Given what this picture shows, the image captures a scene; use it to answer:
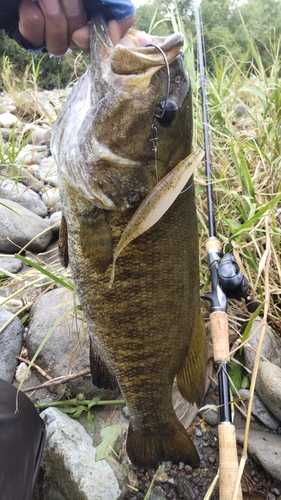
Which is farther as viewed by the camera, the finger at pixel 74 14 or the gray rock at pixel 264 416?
the gray rock at pixel 264 416

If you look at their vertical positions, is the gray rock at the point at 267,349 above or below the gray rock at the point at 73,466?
above

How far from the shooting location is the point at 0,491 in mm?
1611

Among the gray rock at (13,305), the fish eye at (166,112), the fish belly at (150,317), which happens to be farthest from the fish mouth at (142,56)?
the gray rock at (13,305)

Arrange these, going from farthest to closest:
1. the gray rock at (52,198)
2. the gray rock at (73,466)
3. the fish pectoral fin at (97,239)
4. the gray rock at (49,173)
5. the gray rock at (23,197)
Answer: the gray rock at (49,173), the gray rock at (52,198), the gray rock at (23,197), the gray rock at (73,466), the fish pectoral fin at (97,239)

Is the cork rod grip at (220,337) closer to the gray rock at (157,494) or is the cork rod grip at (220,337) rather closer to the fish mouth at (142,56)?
the gray rock at (157,494)

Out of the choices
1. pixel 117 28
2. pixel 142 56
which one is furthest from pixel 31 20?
pixel 142 56

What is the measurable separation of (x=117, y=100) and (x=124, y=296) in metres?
0.67

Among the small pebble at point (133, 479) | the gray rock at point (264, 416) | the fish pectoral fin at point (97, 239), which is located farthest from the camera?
the gray rock at point (264, 416)

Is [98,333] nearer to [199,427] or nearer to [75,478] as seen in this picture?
[75,478]

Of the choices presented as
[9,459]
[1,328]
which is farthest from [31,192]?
[9,459]

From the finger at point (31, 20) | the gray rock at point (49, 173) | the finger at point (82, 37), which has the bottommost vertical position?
the gray rock at point (49, 173)

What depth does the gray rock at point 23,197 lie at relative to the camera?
391 cm

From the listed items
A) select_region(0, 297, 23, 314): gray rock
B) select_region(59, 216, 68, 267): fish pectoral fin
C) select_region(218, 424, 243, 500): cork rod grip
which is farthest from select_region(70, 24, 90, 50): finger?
select_region(0, 297, 23, 314): gray rock

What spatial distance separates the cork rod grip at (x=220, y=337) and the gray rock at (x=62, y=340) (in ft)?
2.89
